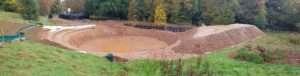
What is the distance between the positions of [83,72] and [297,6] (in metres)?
36.4

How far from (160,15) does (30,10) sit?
15.8m

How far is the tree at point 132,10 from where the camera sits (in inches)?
2071

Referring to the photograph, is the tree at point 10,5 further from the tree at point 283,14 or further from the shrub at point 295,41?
the tree at point 283,14

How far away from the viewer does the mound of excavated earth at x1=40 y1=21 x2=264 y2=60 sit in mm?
32344

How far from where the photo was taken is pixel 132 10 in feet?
174

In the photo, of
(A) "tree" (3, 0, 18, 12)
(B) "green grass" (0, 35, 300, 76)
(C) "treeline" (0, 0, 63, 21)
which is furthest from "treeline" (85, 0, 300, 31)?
(B) "green grass" (0, 35, 300, 76)

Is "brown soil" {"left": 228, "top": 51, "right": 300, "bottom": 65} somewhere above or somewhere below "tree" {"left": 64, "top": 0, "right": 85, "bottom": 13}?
below

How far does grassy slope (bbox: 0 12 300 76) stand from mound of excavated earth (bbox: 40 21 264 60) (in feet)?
21.1

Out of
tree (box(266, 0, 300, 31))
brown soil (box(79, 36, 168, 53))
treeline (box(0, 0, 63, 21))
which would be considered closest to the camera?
brown soil (box(79, 36, 168, 53))

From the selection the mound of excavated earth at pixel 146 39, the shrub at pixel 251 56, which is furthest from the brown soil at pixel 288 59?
the mound of excavated earth at pixel 146 39

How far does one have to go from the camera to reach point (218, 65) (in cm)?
2222

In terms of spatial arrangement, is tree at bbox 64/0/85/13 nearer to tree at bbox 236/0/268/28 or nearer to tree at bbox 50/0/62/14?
tree at bbox 50/0/62/14

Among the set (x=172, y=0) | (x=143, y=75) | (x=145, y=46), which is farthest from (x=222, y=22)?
(x=143, y=75)

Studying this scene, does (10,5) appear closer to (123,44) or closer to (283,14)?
(123,44)
